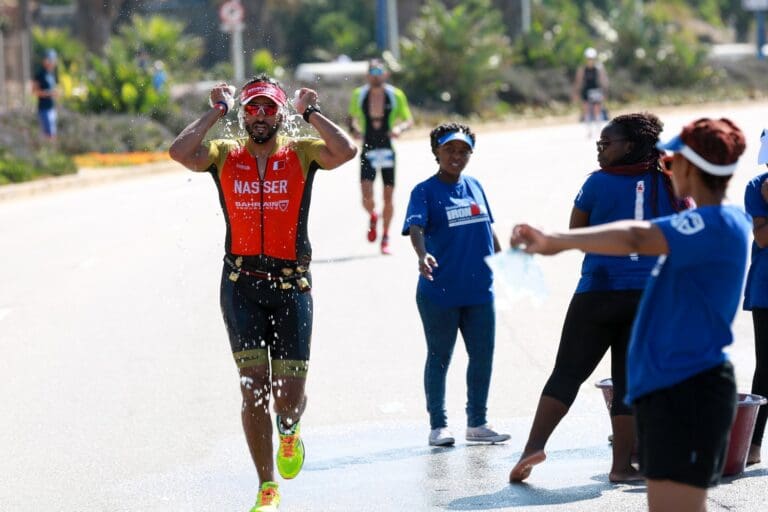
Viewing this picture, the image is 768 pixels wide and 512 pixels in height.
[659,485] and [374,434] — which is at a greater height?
[659,485]

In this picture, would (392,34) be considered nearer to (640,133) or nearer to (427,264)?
(427,264)

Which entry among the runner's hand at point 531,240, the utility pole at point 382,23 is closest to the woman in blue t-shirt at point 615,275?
the runner's hand at point 531,240

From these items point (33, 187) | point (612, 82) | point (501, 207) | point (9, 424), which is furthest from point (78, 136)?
point (9, 424)

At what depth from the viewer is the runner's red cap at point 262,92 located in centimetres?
715

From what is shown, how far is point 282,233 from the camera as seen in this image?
286 inches

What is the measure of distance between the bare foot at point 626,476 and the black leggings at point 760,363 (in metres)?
0.76

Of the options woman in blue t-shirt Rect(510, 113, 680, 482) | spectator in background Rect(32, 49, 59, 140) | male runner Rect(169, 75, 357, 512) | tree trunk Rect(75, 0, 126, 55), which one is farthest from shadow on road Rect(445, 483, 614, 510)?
tree trunk Rect(75, 0, 126, 55)

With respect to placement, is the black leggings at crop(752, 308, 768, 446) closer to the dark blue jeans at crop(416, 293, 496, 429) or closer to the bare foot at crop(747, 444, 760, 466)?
the bare foot at crop(747, 444, 760, 466)

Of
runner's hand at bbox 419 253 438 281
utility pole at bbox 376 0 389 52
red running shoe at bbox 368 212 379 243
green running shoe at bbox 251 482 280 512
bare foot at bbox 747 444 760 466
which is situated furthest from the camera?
utility pole at bbox 376 0 389 52

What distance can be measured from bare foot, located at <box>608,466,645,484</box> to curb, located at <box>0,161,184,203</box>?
753 inches

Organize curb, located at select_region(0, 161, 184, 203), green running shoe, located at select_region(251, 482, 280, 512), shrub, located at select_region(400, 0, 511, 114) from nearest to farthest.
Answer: green running shoe, located at select_region(251, 482, 280, 512)
curb, located at select_region(0, 161, 184, 203)
shrub, located at select_region(400, 0, 511, 114)

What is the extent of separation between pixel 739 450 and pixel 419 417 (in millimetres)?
2471

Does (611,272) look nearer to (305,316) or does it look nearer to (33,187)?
(305,316)

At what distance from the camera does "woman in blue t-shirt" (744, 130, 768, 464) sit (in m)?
7.66
